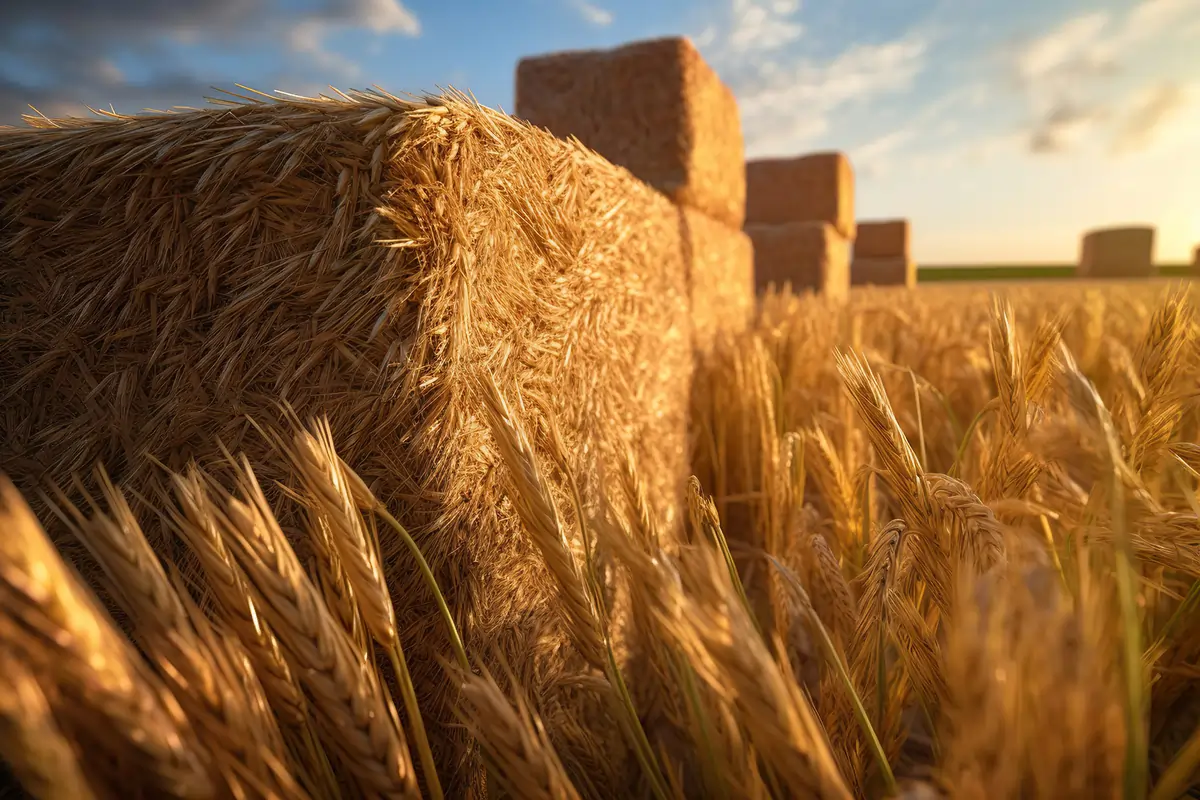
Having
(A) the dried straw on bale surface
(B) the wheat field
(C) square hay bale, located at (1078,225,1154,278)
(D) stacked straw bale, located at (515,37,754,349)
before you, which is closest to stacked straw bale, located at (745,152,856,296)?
(D) stacked straw bale, located at (515,37,754,349)

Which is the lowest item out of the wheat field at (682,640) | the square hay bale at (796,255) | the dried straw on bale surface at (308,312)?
the wheat field at (682,640)

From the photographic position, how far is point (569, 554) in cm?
66

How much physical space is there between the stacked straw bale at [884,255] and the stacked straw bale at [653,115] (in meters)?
9.20

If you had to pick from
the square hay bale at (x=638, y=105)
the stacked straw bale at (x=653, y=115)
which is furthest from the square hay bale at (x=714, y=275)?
the square hay bale at (x=638, y=105)

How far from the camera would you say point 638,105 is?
2.43 m

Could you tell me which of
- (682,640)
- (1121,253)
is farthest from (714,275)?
(1121,253)

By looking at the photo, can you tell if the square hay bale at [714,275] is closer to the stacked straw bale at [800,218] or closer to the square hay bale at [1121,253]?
the stacked straw bale at [800,218]

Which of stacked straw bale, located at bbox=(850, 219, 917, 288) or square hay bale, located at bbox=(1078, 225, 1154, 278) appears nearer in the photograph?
stacked straw bale, located at bbox=(850, 219, 917, 288)

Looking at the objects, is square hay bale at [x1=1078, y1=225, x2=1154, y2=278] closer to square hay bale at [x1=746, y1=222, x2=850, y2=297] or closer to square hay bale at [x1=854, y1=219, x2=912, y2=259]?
square hay bale at [x1=854, y1=219, x2=912, y2=259]

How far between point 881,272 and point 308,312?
11.5 m

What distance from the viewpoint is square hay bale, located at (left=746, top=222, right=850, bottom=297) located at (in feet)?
19.0

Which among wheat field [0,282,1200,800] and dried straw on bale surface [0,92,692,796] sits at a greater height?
dried straw on bale surface [0,92,692,796]

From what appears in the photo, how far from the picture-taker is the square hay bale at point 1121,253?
18906 mm

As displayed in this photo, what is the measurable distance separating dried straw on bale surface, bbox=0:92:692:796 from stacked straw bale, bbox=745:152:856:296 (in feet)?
17.5
